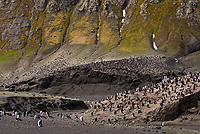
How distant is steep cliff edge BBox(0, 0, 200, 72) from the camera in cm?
8875

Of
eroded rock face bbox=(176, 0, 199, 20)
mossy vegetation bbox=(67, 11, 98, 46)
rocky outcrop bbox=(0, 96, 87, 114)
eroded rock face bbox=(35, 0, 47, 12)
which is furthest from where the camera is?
eroded rock face bbox=(35, 0, 47, 12)

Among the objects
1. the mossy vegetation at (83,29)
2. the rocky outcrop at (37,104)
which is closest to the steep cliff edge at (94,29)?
the mossy vegetation at (83,29)

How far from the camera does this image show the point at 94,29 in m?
105

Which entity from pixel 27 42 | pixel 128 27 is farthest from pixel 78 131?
pixel 27 42

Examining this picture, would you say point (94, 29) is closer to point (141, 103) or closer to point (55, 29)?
point (55, 29)

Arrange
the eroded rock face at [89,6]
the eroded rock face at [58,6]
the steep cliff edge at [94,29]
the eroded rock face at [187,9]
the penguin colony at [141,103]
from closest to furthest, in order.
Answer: the penguin colony at [141,103] < the steep cliff edge at [94,29] < the eroded rock face at [187,9] < the eroded rock face at [89,6] < the eroded rock face at [58,6]

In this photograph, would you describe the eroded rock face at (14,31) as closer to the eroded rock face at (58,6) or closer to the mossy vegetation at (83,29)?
the eroded rock face at (58,6)

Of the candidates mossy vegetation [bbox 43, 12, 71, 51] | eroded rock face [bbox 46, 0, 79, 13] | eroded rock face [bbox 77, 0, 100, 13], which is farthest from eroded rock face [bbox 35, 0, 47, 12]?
eroded rock face [bbox 77, 0, 100, 13]

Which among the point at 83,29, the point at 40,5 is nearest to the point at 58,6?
the point at 40,5

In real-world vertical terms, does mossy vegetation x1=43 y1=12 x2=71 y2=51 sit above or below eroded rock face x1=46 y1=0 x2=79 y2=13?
below

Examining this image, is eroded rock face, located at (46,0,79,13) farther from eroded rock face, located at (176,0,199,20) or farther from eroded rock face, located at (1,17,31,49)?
eroded rock face, located at (176,0,199,20)

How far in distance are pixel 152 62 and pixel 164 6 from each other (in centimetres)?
4110

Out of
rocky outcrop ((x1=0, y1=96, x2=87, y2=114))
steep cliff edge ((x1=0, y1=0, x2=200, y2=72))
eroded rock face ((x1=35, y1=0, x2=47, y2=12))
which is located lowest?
rocky outcrop ((x1=0, y1=96, x2=87, y2=114))

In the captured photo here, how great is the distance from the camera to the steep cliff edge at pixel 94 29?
8875cm
